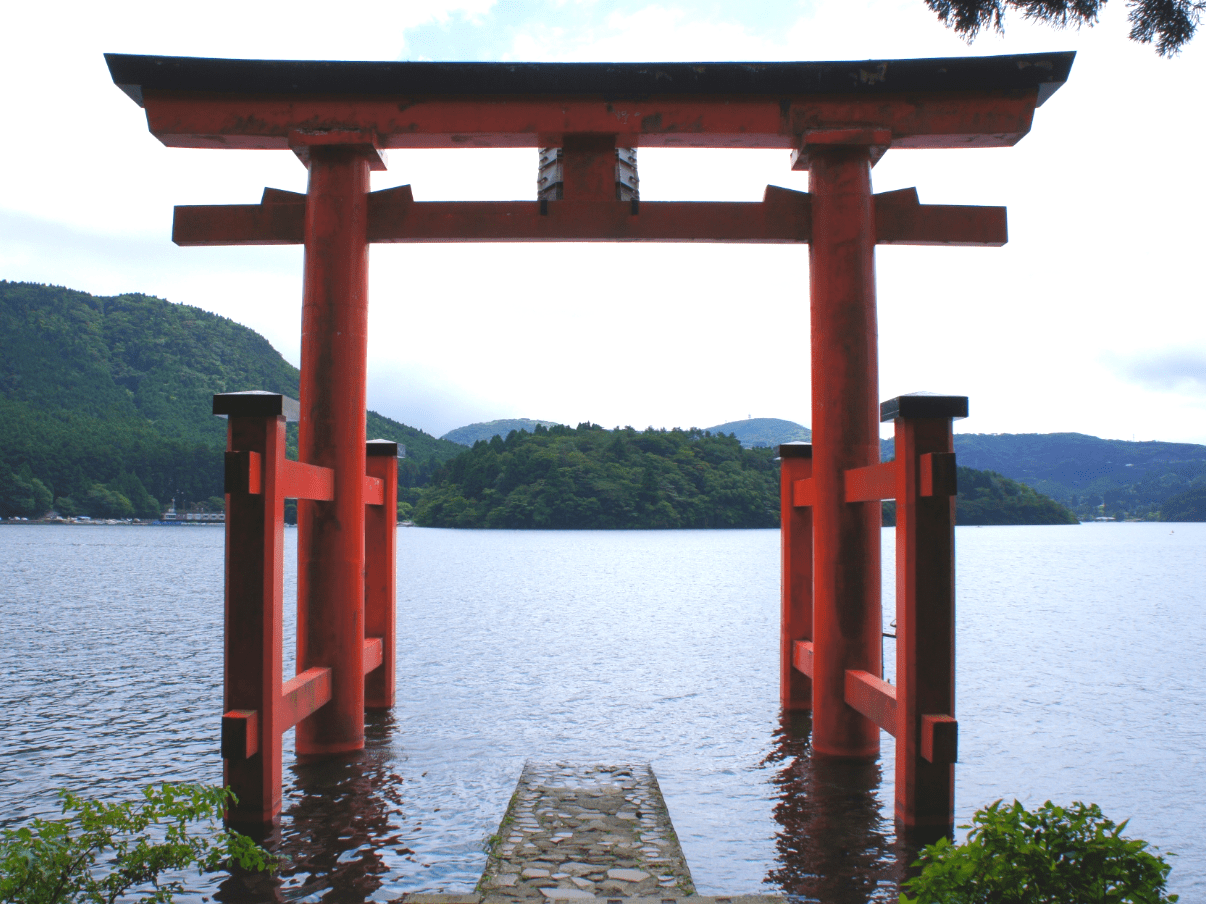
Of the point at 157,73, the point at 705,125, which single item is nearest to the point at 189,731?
the point at 157,73

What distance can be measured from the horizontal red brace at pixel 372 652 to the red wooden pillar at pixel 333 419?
1345 mm

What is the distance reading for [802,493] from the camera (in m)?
8.13

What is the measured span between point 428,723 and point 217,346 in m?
119

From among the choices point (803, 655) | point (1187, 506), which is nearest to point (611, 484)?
point (803, 655)

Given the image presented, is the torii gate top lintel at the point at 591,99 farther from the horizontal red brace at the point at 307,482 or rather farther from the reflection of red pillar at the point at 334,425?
the horizontal red brace at the point at 307,482

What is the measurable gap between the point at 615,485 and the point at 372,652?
95974 millimetres

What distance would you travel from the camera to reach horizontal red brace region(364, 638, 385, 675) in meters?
8.29

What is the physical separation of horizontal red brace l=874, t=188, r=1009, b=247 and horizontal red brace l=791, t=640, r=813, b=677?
3.68m

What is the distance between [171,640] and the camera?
19688 millimetres

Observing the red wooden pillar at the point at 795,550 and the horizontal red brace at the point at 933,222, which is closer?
the horizontal red brace at the point at 933,222

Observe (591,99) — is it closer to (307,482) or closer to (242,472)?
(307,482)

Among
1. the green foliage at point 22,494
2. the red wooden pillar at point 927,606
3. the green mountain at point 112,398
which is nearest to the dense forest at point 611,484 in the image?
the green mountain at point 112,398

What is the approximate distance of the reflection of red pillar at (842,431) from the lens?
6605 millimetres

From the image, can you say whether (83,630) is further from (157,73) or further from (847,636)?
(847,636)
